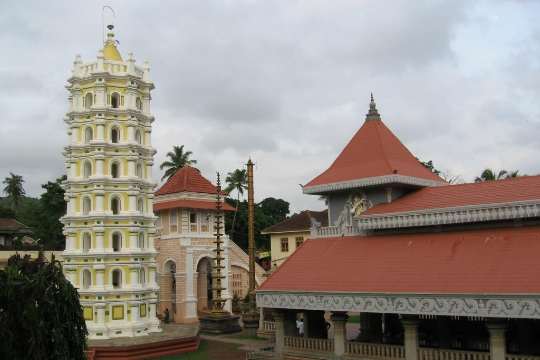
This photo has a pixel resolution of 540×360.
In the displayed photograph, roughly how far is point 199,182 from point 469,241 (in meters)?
18.0

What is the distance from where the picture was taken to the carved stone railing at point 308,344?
17245mm

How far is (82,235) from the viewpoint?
23.1m

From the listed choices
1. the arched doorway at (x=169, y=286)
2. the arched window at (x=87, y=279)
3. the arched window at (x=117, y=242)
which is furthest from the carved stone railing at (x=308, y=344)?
the arched doorway at (x=169, y=286)

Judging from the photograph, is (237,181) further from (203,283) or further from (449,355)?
(449,355)

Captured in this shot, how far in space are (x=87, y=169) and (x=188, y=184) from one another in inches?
285

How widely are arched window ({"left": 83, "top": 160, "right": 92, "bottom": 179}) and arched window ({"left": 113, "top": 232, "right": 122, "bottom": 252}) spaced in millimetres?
2721

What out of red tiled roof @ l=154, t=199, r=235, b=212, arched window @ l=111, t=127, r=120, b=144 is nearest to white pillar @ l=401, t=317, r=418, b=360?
arched window @ l=111, t=127, r=120, b=144

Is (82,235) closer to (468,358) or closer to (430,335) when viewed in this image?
(430,335)

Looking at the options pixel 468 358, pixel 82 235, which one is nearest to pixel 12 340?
pixel 468 358

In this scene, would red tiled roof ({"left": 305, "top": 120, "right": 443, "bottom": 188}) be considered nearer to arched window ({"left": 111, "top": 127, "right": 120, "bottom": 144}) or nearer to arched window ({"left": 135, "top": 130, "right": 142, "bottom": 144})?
arched window ({"left": 135, "top": 130, "right": 142, "bottom": 144})

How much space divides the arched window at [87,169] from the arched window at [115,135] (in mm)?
1347

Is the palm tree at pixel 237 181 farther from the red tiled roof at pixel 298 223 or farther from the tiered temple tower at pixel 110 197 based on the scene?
the tiered temple tower at pixel 110 197

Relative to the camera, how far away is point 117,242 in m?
23.5

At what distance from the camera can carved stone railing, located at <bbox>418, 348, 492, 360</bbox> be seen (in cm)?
1405
